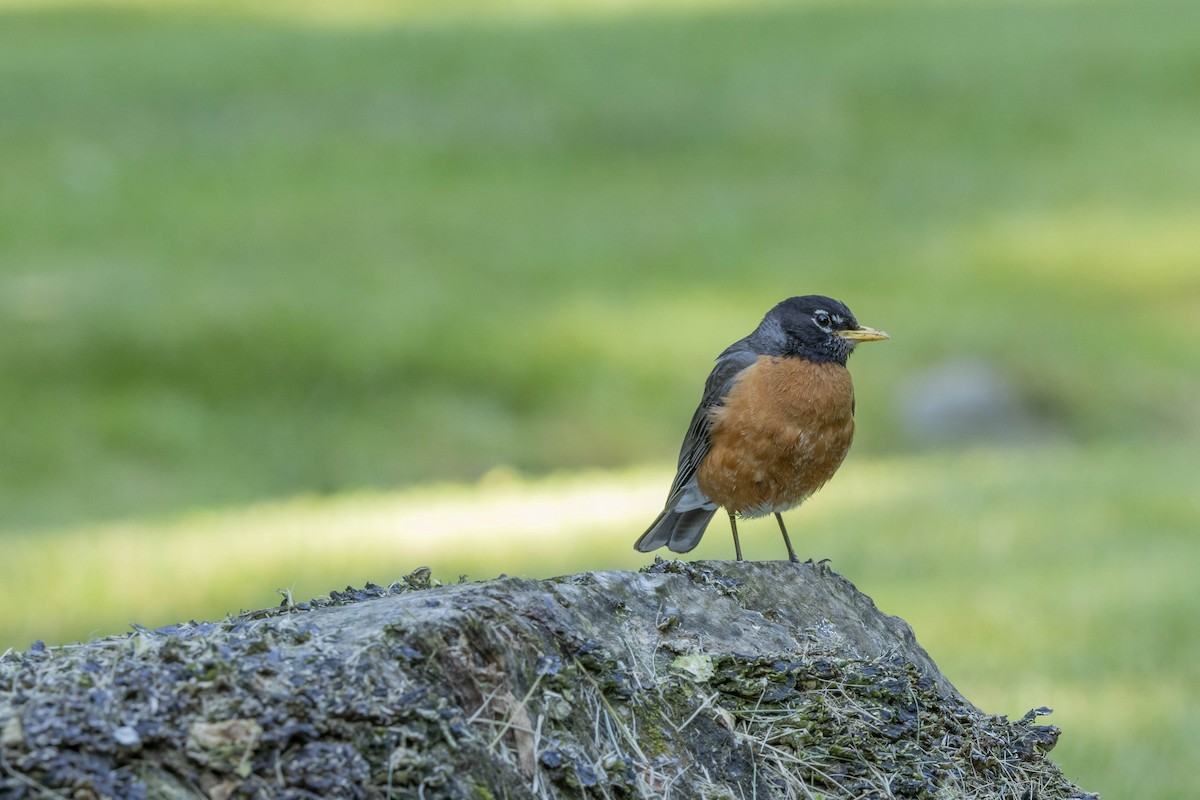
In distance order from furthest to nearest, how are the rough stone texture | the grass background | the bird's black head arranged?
the grass background, the bird's black head, the rough stone texture

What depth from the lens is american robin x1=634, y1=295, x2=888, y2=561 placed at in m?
6.23

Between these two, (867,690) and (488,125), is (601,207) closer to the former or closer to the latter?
(488,125)

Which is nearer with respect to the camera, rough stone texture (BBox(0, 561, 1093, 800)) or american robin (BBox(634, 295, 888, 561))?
rough stone texture (BBox(0, 561, 1093, 800))

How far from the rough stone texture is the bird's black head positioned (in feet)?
6.55

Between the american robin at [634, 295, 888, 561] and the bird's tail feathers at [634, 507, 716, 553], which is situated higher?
the american robin at [634, 295, 888, 561]

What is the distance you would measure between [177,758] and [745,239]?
21.3 metres

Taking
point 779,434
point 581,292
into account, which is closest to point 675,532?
point 779,434

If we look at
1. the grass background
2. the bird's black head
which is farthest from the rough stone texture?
the grass background

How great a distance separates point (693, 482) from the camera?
22.0ft

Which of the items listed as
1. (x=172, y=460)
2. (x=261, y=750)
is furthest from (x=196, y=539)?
(x=261, y=750)

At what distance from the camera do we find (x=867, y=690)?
165 inches

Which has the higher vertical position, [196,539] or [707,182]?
[707,182]

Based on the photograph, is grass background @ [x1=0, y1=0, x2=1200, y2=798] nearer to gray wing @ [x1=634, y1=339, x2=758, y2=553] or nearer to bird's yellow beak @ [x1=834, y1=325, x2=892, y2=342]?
gray wing @ [x1=634, y1=339, x2=758, y2=553]

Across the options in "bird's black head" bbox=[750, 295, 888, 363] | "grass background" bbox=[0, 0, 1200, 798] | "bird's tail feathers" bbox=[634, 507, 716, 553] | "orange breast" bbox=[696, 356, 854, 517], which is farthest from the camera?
"grass background" bbox=[0, 0, 1200, 798]
